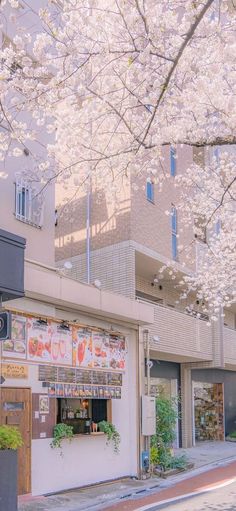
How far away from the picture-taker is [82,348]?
14102mm

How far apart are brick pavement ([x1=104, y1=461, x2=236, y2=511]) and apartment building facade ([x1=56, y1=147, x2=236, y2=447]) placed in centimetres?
284

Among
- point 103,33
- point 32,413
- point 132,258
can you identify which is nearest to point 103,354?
point 32,413

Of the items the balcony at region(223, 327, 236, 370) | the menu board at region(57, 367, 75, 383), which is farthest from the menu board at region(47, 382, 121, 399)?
the balcony at region(223, 327, 236, 370)

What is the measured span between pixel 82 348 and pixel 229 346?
11.9m

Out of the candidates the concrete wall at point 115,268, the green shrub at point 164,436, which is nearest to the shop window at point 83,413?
the green shrub at point 164,436

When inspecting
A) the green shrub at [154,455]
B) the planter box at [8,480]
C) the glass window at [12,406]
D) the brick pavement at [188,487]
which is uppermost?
the glass window at [12,406]

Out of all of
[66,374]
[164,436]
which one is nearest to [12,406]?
[66,374]

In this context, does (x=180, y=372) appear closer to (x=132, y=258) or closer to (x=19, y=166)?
(x=132, y=258)

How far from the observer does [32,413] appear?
1232 cm

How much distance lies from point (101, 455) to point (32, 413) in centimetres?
271

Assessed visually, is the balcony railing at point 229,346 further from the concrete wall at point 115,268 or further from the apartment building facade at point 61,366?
the apartment building facade at point 61,366

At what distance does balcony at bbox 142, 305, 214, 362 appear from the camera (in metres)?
19.0

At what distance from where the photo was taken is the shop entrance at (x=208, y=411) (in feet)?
83.8

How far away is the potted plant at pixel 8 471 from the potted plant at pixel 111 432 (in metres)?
5.38
